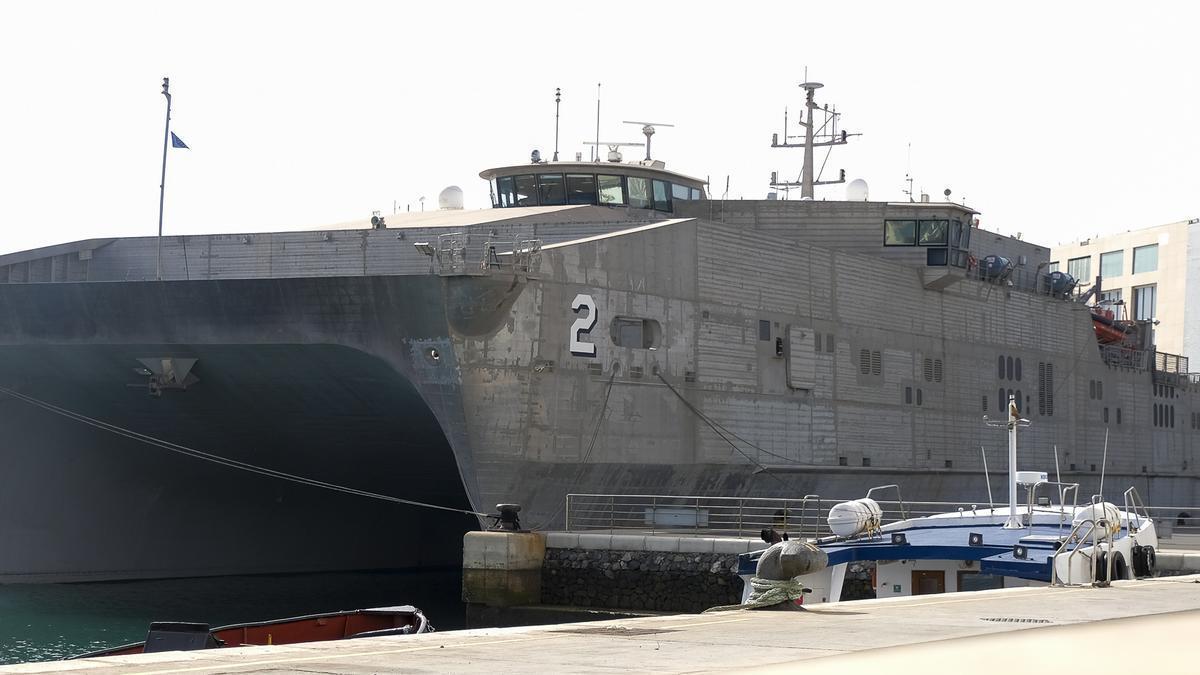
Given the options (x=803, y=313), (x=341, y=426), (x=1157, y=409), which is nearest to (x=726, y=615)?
(x=341, y=426)

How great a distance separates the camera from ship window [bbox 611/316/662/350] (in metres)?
22.1

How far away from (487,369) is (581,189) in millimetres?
8252

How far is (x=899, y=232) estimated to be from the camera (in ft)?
97.5

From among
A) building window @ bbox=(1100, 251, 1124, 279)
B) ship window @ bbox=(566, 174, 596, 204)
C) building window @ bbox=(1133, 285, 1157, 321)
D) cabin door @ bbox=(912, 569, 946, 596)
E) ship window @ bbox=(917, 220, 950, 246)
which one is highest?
building window @ bbox=(1100, 251, 1124, 279)

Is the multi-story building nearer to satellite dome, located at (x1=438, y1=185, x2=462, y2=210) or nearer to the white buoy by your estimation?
satellite dome, located at (x1=438, y1=185, x2=462, y2=210)

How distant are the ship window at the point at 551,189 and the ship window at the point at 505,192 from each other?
0.67m

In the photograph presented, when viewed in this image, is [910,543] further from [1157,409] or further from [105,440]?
[1157,409]

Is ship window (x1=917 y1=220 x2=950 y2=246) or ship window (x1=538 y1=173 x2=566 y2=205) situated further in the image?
ship window (x1=917 y1=220 x2=950 y2=246)

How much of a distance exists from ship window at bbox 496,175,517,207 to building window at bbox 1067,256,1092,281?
47168 millimetres

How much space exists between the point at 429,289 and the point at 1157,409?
26.5 m

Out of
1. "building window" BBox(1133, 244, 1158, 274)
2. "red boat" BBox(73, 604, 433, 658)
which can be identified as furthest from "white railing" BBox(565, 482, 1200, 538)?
"building window" BBox(1133, 244, 1158, 274)

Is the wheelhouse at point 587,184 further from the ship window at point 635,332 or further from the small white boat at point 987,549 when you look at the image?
the small white boat at point 987,549

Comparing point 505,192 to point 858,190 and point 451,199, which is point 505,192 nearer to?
point 451,199

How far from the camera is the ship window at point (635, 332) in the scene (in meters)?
22.1
